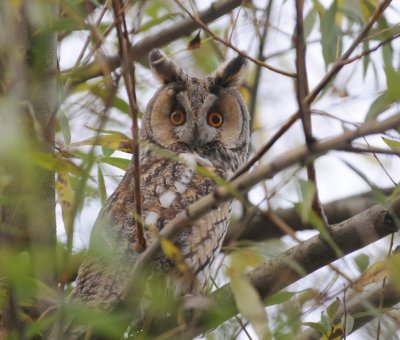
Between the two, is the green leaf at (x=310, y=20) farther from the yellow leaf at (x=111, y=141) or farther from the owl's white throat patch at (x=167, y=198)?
the yellow leaf at (x=111, y=141)

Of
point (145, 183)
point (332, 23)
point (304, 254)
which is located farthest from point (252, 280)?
point (332, 23)

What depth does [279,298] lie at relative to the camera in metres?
1.99

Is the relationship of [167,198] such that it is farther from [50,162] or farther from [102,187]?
[50,162]

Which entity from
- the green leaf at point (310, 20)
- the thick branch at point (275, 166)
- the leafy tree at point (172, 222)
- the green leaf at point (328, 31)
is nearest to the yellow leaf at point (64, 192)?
the leafy tree at point (172, 222)

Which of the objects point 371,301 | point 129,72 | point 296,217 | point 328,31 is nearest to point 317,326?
point 371,301

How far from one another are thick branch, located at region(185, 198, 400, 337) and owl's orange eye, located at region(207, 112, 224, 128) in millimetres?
1344

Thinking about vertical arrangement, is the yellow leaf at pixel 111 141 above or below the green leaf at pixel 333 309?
above

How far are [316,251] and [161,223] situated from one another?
0.72 metres

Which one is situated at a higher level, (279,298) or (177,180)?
(177,180)

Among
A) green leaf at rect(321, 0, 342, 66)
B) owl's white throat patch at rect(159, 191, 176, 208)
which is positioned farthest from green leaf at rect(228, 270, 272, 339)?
green leaf at rect(321, 0, 342, 66)

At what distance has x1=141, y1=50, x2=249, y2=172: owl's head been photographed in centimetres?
323

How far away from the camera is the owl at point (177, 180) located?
90.7 inches

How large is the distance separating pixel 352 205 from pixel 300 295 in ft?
5.33

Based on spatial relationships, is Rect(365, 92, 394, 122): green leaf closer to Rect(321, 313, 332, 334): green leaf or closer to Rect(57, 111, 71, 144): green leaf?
Rect(321, 313, 332, 334): green leaf
